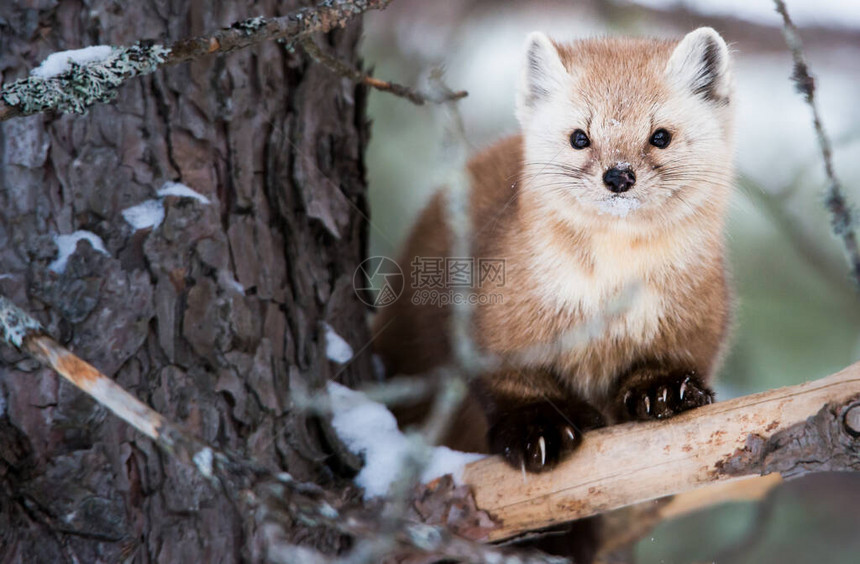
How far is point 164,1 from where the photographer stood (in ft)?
9.00

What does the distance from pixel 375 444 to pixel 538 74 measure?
137cm

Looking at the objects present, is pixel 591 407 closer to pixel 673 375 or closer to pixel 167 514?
pixel 673 375

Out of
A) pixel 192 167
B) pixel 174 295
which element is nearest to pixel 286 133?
pixel 192 167

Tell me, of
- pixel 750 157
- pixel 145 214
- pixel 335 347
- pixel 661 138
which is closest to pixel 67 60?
pixel 145 214

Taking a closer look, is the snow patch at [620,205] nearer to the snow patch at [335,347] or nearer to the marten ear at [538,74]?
the marten ear at [538,74]

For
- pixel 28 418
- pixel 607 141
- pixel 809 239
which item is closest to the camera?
pixel 28 418

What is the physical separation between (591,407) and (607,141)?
877 mm

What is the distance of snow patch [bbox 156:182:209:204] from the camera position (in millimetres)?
2668

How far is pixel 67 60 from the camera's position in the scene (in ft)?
7.36

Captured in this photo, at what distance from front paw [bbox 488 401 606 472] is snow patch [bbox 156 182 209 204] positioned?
47.7 inches

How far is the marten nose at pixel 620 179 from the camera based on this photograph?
8.12ft

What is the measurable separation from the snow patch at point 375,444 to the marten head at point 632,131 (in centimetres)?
88

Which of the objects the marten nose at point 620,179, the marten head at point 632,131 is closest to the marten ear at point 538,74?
the marten head at point 632,131

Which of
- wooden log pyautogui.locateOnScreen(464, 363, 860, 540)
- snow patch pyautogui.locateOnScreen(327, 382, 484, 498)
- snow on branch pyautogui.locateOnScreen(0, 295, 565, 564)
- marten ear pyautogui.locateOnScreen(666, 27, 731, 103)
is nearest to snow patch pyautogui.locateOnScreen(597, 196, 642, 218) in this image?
marten ear pyautogui.locateOnScreen(666, 27, 731, 103)
